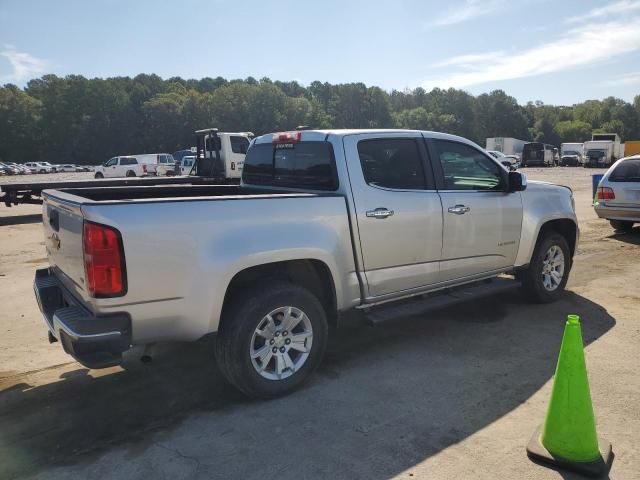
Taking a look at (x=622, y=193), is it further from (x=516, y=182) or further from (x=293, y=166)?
(x=293, y=166)

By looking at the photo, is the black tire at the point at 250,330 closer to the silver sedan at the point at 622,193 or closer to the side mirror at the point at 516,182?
the side mirror at the point at 516,182

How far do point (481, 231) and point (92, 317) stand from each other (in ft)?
11.6

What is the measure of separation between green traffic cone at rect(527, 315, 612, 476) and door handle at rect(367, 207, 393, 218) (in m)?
1.67

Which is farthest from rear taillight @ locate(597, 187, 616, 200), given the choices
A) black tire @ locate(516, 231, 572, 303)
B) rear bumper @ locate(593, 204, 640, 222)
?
black tire @ locate(516, 231, 572, 303)

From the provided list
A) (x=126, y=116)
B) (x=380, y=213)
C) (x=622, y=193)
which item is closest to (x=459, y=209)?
(x=380, y=213)

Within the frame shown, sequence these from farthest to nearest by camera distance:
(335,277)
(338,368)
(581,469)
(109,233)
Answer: (338,368) → (335,277) → (109,233) → (581,469)

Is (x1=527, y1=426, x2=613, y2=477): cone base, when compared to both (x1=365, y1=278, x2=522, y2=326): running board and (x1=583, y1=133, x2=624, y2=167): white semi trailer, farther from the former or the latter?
(x1=583, y1=133, x2=624, y2=167): white semi trailer

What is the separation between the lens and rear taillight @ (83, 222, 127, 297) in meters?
2.97

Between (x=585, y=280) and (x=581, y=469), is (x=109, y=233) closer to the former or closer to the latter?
(x=581, y=469)

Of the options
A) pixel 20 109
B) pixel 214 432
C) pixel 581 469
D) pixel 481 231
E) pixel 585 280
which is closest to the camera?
pixel 581 469

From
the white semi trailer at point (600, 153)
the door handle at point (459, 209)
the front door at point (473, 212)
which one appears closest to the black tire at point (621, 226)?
the front door at point (473, 212)

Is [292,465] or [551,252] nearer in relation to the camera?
[292,465]

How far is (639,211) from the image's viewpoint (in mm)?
9625

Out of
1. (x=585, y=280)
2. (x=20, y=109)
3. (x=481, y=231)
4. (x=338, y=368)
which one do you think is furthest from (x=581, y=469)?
(x=20, y=109)
